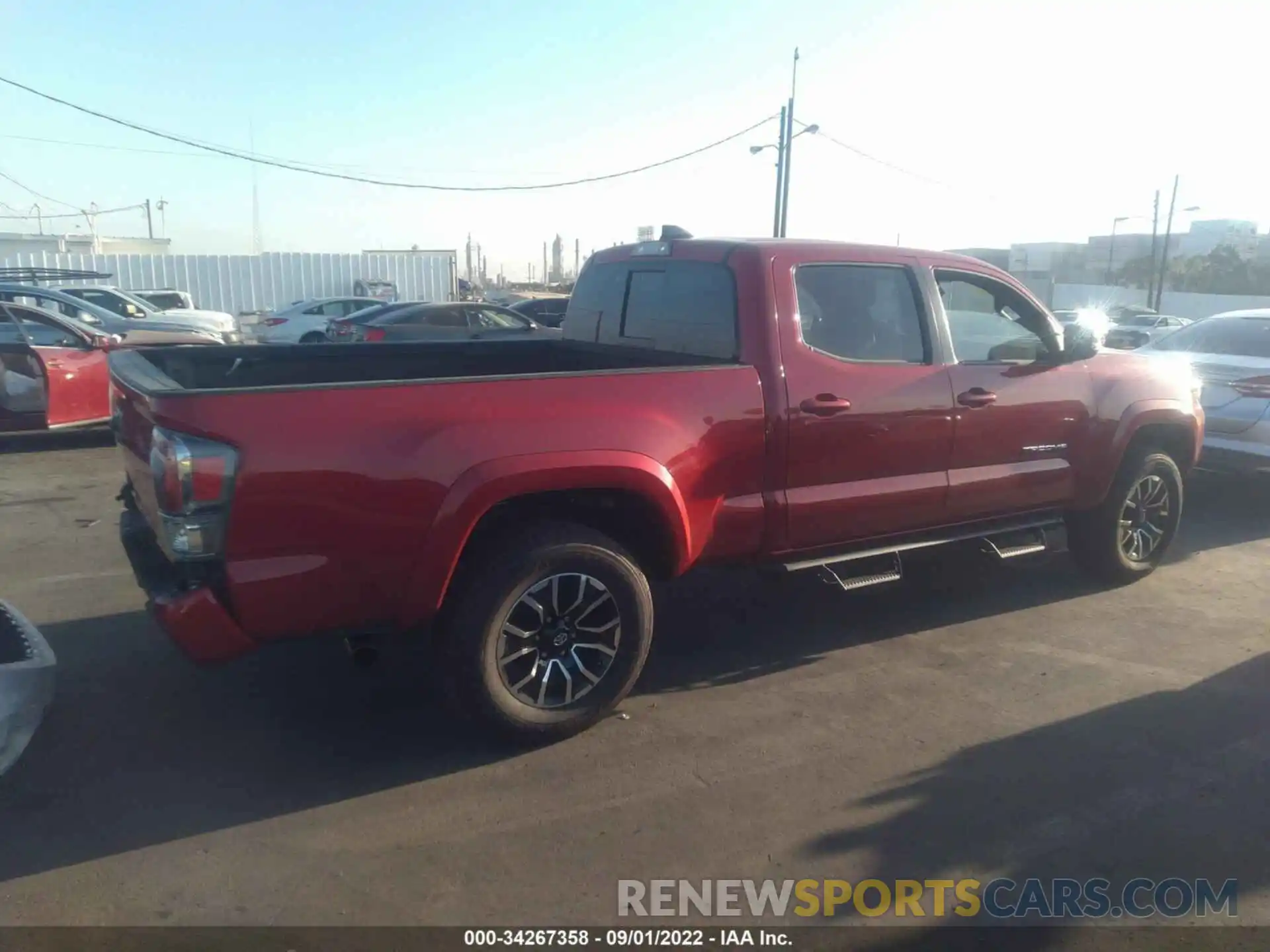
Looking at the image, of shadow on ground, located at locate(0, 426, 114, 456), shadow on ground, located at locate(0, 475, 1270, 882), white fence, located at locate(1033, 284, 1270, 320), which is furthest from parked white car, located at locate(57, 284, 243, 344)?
white fence, located at locate(1033, 284, 1270, 320)

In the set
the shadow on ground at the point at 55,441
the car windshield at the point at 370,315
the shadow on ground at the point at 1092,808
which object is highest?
Result: the car windshield at the point at 370,315

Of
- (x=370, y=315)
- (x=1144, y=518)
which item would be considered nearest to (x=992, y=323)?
(x=1144, y=518)

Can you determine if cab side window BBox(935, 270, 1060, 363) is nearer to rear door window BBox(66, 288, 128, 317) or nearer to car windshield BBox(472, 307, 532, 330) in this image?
car windshield BBox(472, 307, 532, 330)

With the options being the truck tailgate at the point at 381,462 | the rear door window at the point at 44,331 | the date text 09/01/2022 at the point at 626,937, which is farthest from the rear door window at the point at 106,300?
the date text 09/01/2022 at the point at 626,937

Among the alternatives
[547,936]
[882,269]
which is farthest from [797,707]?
[882,269]

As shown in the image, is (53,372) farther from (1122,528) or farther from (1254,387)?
(1254,387)

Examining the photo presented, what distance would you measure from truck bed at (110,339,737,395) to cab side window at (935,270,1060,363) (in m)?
1.43

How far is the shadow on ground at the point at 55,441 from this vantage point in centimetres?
1052

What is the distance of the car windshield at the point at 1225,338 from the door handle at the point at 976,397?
4.53 meters

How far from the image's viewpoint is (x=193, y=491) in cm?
315

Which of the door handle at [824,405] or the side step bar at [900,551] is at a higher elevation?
the door handle at [824,405]

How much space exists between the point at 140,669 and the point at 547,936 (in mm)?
2689

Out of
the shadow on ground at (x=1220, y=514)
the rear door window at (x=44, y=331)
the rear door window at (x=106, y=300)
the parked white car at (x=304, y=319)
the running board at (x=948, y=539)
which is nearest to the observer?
the running board at (x=948, y=539)

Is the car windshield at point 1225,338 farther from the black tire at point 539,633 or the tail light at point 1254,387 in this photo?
the black tire at point 539,633
